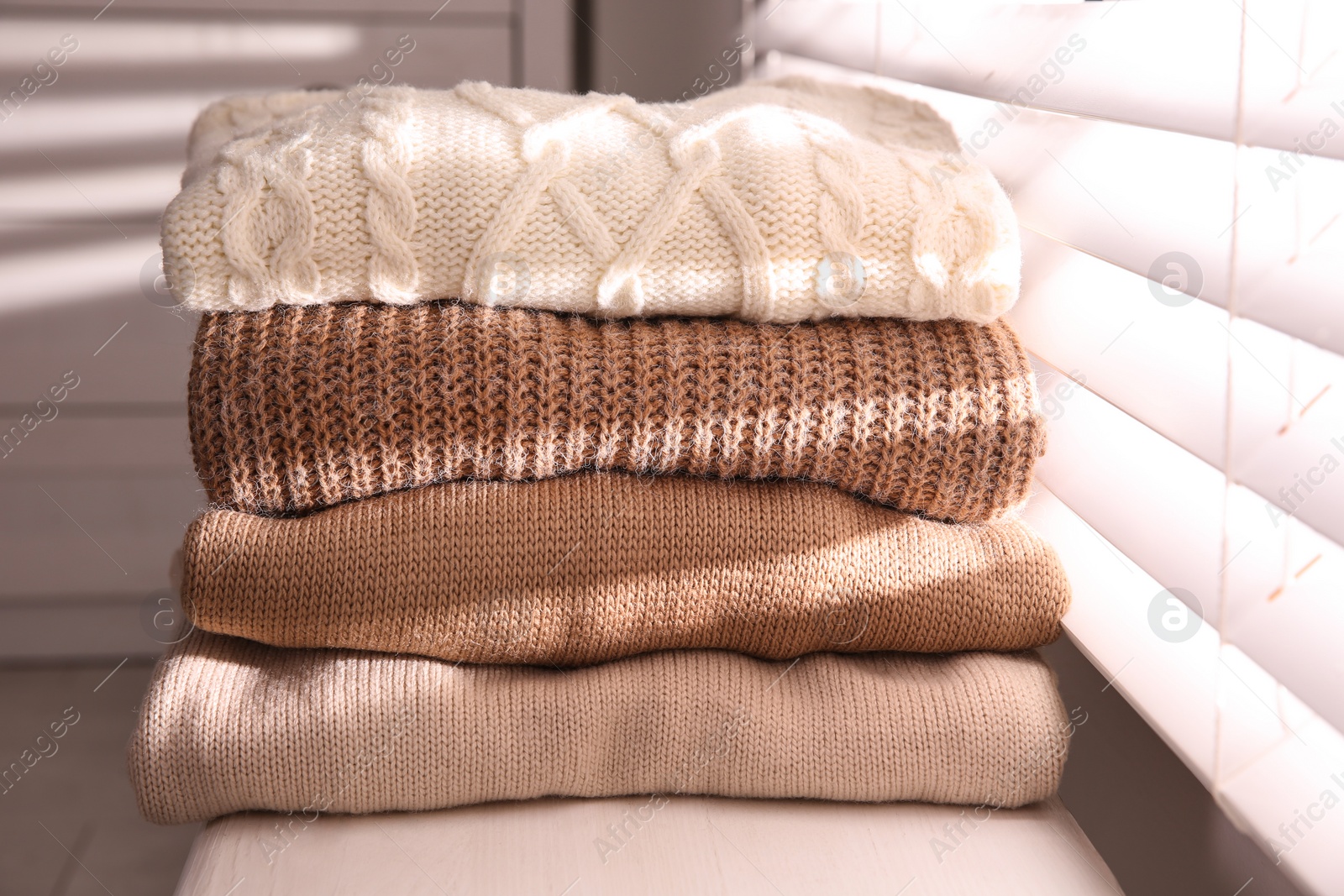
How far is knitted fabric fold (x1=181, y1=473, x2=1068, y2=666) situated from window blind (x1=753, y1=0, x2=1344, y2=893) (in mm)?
68

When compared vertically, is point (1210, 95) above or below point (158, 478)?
above

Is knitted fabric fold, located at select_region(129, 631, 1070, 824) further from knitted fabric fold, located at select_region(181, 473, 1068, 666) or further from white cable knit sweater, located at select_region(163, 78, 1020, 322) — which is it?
white cable knit sweater, located at select_region(163, 78, 1020, 322)

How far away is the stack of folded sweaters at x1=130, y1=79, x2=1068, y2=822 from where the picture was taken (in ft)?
1.66

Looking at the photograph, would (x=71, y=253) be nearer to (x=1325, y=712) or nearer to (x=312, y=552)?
(x=312, y=552)

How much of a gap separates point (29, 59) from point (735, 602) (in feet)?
3.92

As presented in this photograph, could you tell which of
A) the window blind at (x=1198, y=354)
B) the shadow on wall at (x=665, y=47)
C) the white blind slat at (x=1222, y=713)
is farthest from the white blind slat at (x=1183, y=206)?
the shadow on wall at (x=665, y=47)

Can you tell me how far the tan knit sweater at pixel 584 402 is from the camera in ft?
1.64

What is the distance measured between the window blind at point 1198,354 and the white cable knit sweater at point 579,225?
72 mm

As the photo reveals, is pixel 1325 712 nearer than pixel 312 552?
Yes

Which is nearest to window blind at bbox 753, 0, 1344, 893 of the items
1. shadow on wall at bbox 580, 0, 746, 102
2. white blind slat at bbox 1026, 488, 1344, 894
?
white blind slat at bbox 1026, 488, 1344, 894

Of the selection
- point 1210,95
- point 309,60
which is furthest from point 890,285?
point 309,60

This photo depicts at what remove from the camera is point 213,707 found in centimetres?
51

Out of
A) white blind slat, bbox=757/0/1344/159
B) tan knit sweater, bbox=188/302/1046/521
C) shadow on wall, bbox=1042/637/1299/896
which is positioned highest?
white blind slat, bbox=757/0/1344/159

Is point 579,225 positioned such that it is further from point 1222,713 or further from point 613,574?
point 1222,713
